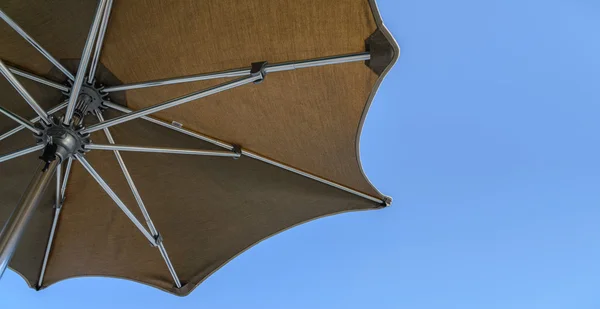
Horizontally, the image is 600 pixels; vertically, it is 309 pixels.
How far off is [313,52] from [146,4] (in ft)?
4.78

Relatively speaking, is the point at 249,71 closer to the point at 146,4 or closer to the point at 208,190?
the point at 146,4

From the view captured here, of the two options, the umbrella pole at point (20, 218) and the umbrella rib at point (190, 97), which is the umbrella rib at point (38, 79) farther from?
the umbrella pole at point (20, 218)

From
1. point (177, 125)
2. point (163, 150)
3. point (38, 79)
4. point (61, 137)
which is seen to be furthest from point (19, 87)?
point (177, 125)

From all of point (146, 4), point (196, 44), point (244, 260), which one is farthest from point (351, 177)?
point (244, 260)

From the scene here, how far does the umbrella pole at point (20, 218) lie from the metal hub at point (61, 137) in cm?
21

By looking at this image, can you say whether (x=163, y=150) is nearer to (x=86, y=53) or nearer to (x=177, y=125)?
(x=177, y=125)

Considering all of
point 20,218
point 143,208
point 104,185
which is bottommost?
point 20,218

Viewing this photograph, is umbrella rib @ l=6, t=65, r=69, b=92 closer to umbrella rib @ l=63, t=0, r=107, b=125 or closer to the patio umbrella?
the patio umbrella

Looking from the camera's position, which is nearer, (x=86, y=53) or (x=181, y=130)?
(x=86, y=53)

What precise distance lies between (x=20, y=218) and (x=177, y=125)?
211 cm

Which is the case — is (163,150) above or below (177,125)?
below

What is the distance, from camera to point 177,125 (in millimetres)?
5062

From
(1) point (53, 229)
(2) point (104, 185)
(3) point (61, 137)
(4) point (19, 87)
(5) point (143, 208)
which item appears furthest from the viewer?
(1) point (53, 229)

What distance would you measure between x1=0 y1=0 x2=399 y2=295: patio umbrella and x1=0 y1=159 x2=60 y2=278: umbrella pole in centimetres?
1
